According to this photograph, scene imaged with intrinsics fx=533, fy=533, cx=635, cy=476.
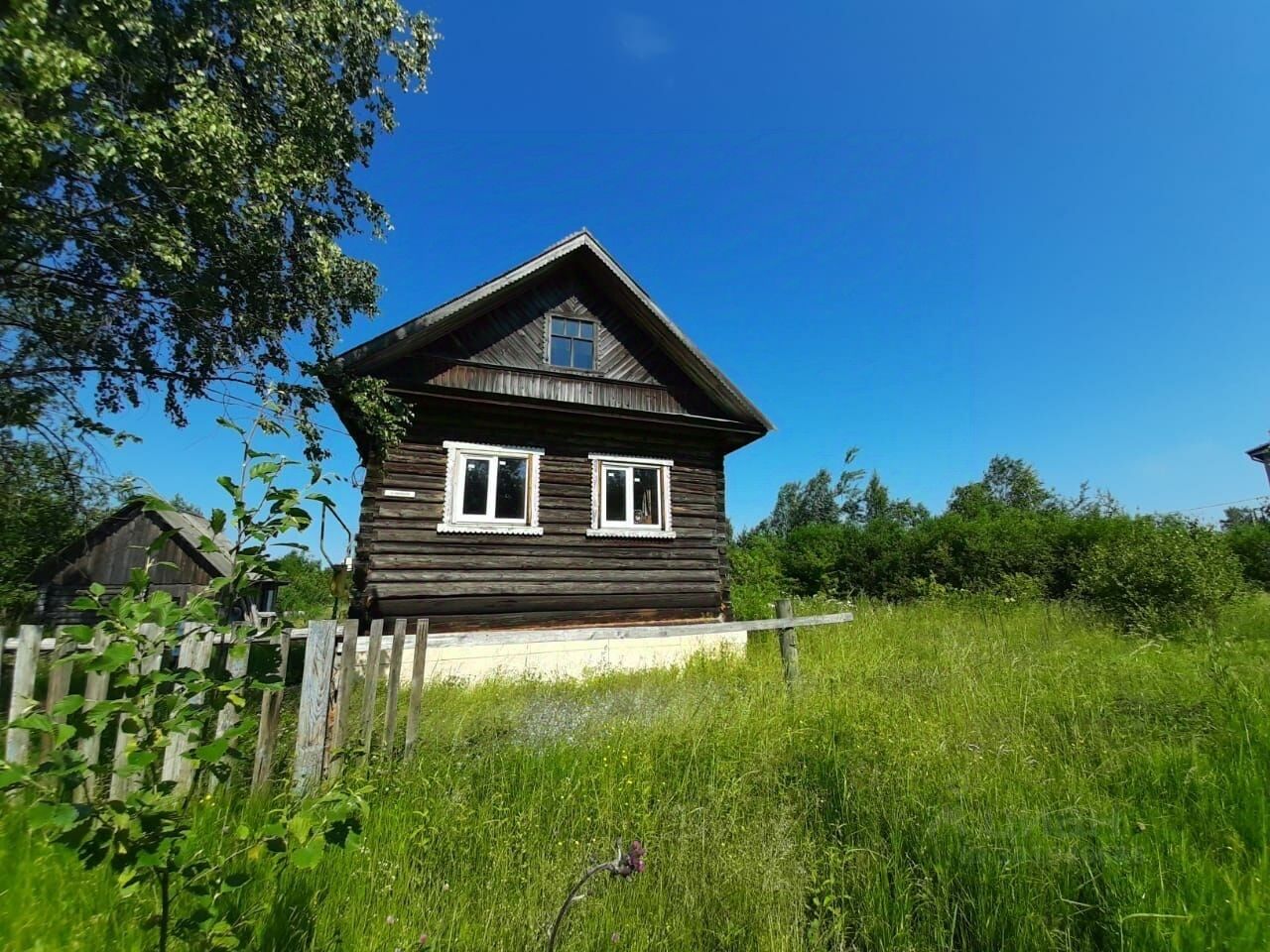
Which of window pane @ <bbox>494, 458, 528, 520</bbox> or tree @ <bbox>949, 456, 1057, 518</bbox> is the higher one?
tree @ <bbox>949, 456, 1057, 518</bbox>

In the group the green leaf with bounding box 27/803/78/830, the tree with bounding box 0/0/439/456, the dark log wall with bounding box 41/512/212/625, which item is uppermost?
the tree with bounding box 0/0/439/456

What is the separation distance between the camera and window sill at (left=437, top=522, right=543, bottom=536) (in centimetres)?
897

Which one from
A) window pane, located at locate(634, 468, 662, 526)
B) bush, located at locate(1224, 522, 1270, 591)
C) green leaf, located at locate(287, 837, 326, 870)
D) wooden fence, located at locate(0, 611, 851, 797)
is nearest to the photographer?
green leaf, located at locate(287, 837, 326, 870)

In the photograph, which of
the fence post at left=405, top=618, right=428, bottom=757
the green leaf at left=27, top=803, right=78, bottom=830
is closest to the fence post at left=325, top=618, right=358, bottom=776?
the fence post at left=405, top=618, right=428, bottom=757

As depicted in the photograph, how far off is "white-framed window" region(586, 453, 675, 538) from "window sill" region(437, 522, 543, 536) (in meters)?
1.07

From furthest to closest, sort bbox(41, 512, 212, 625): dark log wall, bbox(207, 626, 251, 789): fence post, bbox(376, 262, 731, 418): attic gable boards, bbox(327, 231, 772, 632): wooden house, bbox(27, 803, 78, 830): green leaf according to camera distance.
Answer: bbox(41, 512, 212, 625): dark log wall, bbox(376, 262, 731, 418): attic gable boards, bbox(327, 231, 772, 632): wooden house, bbox(207, 626, 251, 789): fence post, bbox(27, 803, 78, 830): green leaf

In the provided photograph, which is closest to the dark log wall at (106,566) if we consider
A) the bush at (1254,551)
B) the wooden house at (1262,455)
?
the bush at (1254,551)

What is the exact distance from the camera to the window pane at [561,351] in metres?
10.6

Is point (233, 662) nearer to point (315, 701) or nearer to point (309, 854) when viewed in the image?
point (315, 701)

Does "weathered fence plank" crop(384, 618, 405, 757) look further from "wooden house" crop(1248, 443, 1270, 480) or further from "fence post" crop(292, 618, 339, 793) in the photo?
"wooden house" crop(1248, 443, 1270, 480)

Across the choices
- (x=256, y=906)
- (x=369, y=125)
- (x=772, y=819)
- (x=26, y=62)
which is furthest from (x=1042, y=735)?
(x=369, y=125)

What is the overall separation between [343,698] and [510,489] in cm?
618

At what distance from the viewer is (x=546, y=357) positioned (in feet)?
34.1

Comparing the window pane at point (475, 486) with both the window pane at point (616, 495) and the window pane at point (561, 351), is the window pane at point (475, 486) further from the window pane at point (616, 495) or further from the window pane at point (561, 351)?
the window pane at point (561, 351)
